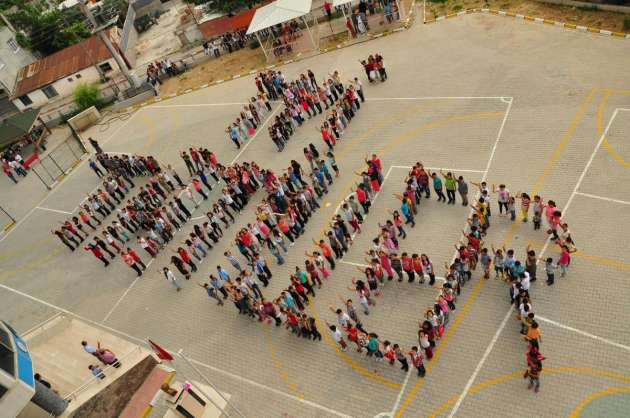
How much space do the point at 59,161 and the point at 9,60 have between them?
74.8 ft

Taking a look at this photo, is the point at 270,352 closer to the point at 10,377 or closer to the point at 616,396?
the point at 10,377

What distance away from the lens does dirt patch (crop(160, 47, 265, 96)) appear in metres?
34.1

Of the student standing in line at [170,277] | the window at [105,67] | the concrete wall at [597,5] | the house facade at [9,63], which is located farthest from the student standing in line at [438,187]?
the house facade at [9,63]

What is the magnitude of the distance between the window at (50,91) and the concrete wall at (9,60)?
343cm

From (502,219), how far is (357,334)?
6785 mm

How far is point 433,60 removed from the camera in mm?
26578

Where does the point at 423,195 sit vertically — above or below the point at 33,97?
below

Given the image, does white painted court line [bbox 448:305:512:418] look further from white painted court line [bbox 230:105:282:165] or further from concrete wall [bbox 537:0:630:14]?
concrete wall [bbox 537:0:630:14]

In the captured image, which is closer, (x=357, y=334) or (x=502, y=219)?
(x=357, y=334)

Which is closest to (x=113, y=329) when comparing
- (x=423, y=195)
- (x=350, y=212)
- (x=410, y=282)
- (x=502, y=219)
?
(x=350, y=212)

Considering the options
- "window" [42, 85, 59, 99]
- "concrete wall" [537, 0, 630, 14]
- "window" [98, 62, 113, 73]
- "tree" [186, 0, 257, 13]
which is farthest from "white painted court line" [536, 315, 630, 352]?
"window" [42, 85, 59, 99]

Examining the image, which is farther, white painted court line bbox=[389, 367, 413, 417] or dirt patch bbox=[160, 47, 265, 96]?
dirt patch bbox=[160, 47, 265, 96]

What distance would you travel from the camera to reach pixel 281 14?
31.1m

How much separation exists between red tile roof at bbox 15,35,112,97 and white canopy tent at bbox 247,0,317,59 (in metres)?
18.4
